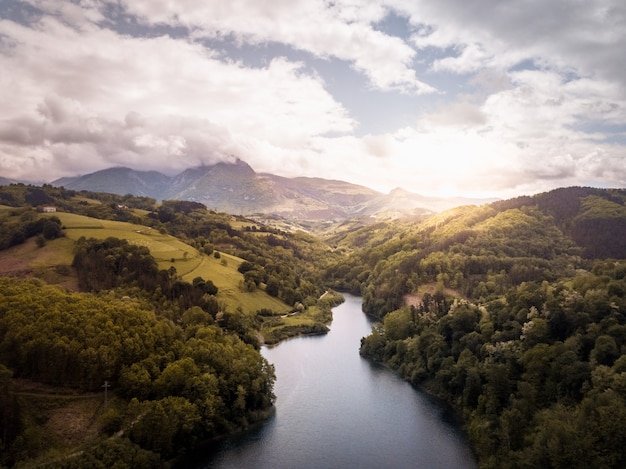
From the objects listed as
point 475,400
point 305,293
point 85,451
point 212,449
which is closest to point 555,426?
point 475,400

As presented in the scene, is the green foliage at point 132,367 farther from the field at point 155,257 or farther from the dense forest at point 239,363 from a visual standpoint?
the field at point 155,257

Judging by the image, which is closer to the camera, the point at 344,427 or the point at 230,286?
the point at 344,427

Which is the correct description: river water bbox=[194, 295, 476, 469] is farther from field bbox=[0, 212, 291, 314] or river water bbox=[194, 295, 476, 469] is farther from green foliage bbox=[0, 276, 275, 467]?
field bbox=[0, 212, 291, 314]

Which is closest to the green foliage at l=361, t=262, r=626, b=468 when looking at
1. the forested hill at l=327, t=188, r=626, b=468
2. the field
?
the forested hill at l=327, t=188, r=626, b=468

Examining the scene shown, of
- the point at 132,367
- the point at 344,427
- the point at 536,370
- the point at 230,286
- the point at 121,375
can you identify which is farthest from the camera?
the point at 230,286

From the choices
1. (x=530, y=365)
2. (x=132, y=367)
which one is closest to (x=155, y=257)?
(x=132, y=367)

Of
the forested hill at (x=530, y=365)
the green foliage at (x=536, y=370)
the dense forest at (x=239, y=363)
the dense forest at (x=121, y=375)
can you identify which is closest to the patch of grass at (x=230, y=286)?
the dense forest at (x=239, y=363)

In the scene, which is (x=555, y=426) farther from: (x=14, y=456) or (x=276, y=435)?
(x=14, y=456)

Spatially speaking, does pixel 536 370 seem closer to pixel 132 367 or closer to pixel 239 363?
pixel 239 363
